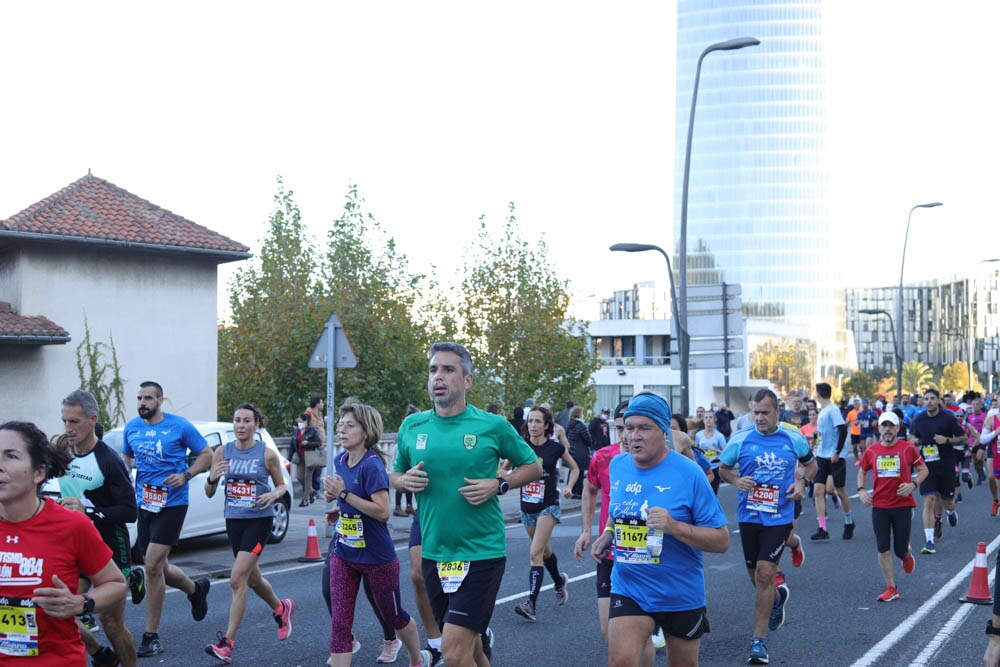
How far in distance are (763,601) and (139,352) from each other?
20.7 metres

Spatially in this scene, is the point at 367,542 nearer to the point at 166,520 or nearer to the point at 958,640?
the point at 166,520

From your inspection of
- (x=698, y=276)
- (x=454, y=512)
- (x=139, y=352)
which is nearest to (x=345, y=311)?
(x=139, y=352)

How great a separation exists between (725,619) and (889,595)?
77.7 inches

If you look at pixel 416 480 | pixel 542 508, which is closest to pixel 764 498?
pixel 542 508

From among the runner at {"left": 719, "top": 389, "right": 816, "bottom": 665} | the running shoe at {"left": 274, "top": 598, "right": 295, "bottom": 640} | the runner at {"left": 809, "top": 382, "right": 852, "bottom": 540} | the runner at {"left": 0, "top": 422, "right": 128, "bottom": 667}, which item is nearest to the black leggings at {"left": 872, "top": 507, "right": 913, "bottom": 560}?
the runner at {"left": 719, "top": 389, "right": 816, "bottom": 665}

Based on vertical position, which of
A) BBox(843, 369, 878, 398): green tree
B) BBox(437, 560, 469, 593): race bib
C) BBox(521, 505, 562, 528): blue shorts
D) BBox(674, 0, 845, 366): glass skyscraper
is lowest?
BBox(843, 369, 878, 398): green tree

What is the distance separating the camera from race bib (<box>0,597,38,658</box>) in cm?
407

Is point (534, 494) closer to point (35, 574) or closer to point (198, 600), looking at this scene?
point (198, 600)

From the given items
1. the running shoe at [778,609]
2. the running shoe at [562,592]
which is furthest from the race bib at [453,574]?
the running shoe at [562,592]

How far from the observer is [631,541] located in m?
5.40

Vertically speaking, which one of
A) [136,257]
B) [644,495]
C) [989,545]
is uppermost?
[136,257]

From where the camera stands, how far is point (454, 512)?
5.88 metres

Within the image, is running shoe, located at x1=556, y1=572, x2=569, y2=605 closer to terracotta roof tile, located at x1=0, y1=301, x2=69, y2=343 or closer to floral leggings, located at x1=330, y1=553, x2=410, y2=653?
floral leggings, located at x1=330, y1=553, x2=410, y2=653

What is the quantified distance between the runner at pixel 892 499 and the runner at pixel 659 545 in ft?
19.7
